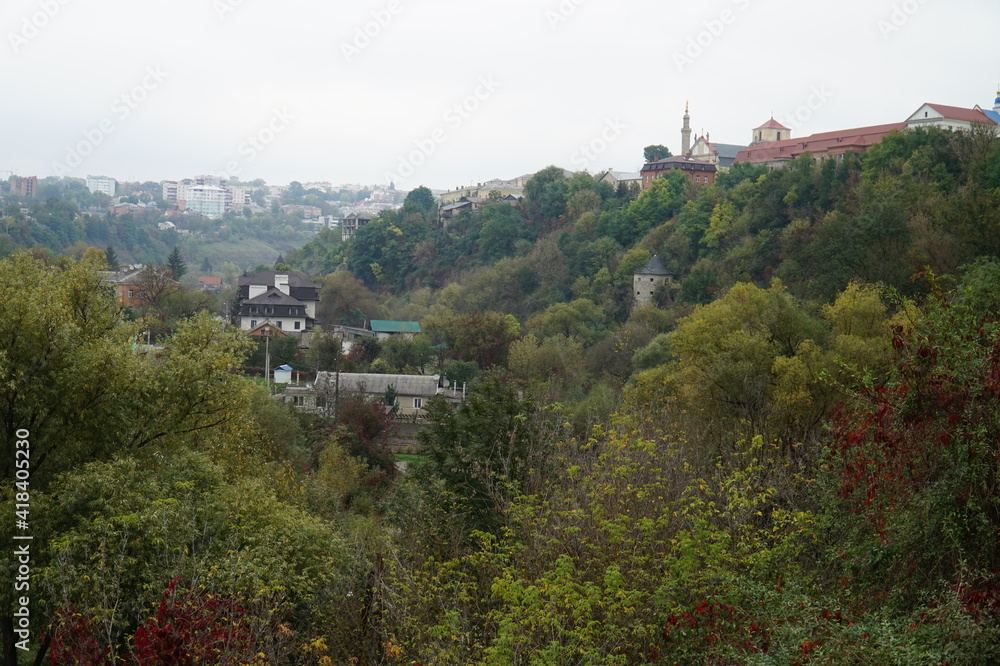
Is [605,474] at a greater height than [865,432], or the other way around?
[865,432]

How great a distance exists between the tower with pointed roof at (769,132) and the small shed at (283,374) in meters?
49.4

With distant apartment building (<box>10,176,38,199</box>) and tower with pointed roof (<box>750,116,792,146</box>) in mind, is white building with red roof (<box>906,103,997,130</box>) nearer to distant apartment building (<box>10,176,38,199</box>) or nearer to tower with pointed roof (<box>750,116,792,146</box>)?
tower with pointed roof (<box>750,116,792,146</box>)

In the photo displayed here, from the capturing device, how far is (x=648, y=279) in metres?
50.4

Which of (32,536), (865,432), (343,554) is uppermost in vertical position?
(865,432)

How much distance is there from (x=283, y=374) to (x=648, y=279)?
2147 cm

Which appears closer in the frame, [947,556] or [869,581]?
[947,556]

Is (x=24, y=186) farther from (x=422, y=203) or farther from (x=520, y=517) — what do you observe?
(x=520, y=517)

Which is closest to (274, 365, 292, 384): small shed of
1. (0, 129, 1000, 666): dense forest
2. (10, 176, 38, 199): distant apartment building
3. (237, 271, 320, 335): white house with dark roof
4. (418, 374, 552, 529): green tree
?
(237, 271, 320, 335): white house with dark roof

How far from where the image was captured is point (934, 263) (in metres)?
23.4

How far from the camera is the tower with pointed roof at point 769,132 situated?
74.9 m

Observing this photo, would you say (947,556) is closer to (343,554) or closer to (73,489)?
(343,554)

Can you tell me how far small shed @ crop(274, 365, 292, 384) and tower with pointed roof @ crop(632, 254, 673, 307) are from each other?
771 inches

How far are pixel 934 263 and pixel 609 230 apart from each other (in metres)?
36.7

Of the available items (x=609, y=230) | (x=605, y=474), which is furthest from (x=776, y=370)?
(x=609, y=230)
